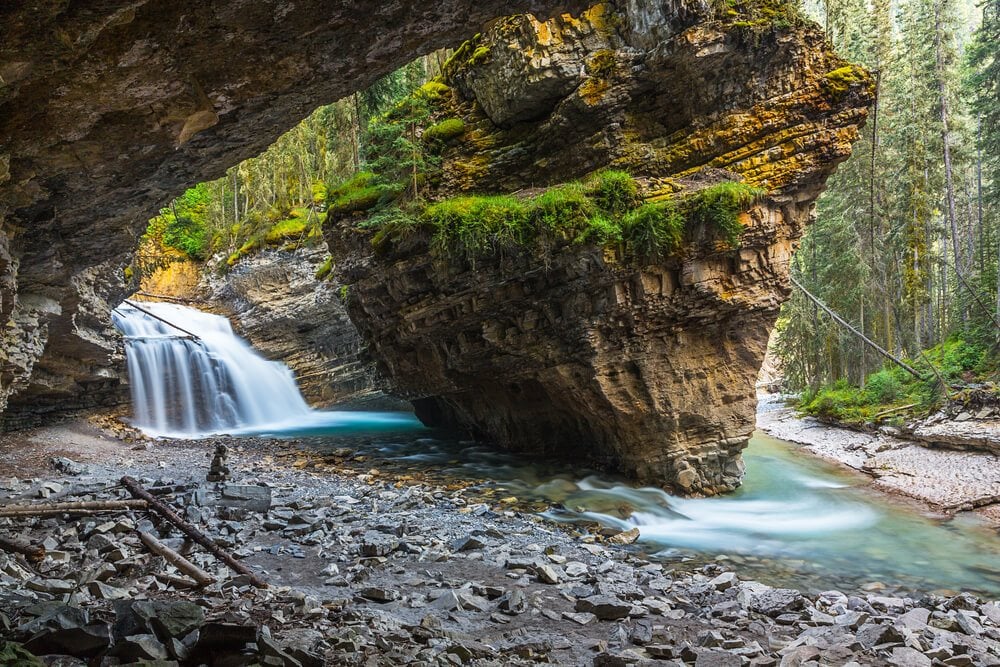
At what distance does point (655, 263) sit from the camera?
11195 millimetres

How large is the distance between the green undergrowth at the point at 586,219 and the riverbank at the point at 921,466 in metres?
7.73

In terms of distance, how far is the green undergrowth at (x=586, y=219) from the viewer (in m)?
10.8

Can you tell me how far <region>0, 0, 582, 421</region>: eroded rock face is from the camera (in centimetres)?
337

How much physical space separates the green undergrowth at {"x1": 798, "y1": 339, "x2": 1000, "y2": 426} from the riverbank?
109cm

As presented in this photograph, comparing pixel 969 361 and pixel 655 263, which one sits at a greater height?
pixel 655 263

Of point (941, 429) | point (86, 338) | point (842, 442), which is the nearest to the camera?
point (86, 338)

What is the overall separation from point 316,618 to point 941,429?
18715mm

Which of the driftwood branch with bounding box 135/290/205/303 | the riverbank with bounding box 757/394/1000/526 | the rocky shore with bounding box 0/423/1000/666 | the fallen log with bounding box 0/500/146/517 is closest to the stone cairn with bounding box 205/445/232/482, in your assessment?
the rocky shore with bounding box 0/423/1000/666

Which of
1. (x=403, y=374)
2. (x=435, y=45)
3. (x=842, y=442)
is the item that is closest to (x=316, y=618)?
(x=435, y=45)

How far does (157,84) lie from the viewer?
4.00 meters

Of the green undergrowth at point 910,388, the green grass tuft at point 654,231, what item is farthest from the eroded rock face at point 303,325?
the green undergrowth at point 910,388

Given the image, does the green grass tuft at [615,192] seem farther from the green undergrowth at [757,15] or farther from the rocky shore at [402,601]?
the rocky shore at [402,601]

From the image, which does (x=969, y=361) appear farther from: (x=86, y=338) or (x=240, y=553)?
(x=86, y=338)

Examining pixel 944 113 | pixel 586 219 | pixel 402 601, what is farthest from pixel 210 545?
pixel 944 113
